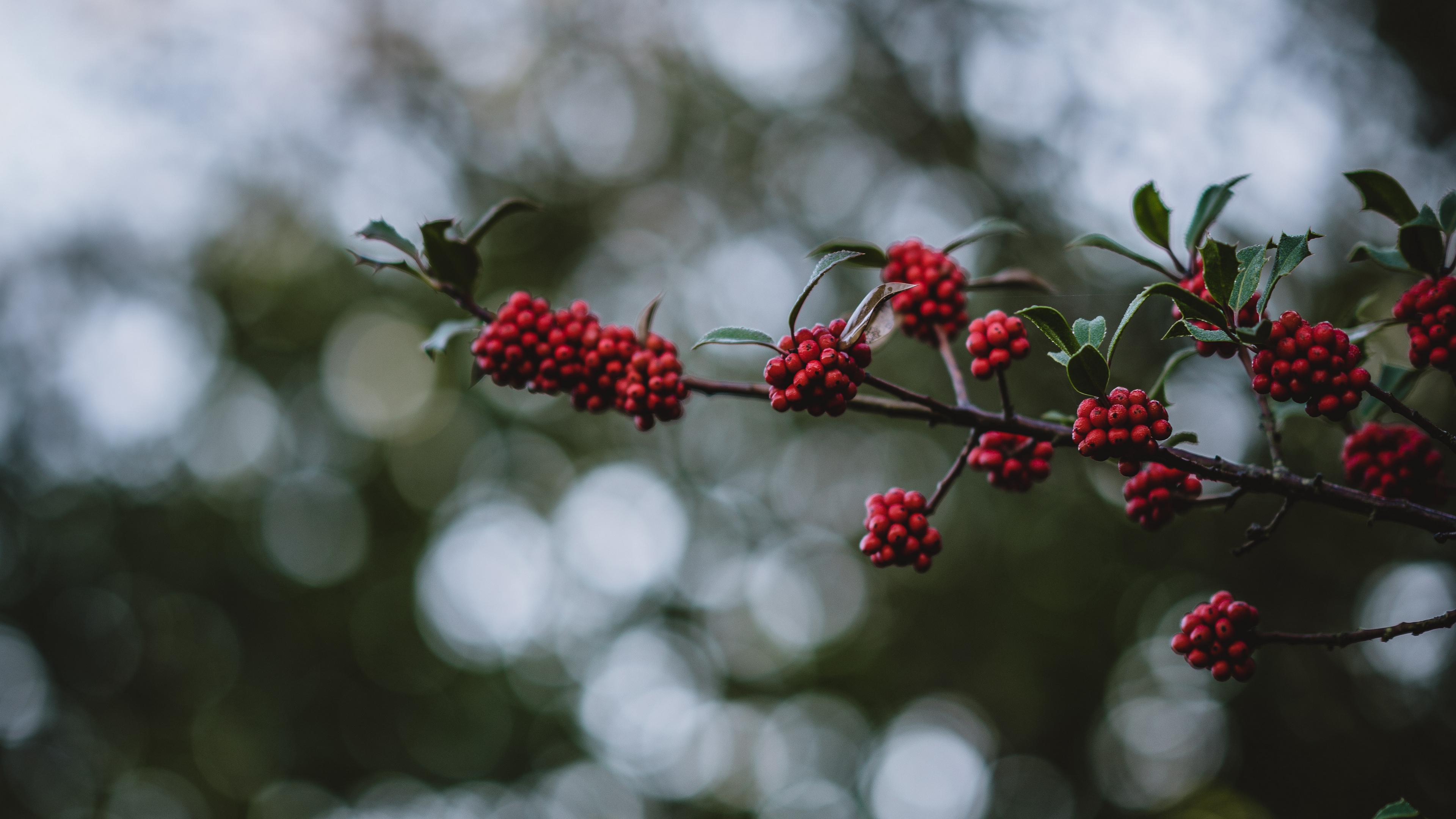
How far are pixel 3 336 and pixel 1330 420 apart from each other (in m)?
15.2

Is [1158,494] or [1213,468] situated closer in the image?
[1213,468]

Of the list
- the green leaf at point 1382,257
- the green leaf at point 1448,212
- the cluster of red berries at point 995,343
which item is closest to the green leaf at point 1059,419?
the cluster of red berries at point 995,343

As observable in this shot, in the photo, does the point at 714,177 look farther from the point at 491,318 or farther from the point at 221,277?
the point at 491,318

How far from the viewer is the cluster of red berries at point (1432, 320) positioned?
1.16 metres

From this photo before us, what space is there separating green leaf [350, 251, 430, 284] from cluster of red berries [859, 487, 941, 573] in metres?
0.94

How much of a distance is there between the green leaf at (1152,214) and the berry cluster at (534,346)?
1.02m

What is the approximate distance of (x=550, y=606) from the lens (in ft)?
41.8

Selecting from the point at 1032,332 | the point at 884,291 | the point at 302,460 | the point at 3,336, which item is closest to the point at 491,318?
the point at 884,291

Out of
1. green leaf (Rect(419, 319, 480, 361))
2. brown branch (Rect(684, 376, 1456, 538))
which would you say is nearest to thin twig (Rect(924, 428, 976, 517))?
brown branch (Rect(684, 376, 1456, 538))

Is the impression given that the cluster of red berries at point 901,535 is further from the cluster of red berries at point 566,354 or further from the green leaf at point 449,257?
the green leaf at point 449,257

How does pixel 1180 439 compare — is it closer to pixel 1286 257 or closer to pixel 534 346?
pixel 1286 257

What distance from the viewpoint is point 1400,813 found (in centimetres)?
92

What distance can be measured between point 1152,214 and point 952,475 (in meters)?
0.61

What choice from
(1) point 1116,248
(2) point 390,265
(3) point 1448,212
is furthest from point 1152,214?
(2) point 390,265
